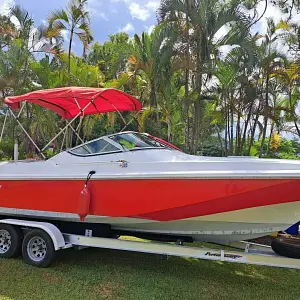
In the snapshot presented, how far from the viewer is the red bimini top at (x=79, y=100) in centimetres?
536

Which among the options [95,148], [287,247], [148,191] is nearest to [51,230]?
[95,148]

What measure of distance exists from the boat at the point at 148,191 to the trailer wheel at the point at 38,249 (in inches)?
12.2

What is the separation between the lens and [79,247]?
203 inches

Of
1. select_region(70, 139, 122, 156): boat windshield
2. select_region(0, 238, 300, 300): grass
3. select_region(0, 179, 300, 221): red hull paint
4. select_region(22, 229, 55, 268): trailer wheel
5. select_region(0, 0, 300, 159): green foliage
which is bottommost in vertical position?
select_region(0, 238, 300, 300): grass

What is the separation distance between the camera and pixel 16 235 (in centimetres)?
538

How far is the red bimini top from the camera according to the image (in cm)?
536

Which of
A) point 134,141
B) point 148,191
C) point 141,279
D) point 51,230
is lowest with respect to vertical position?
point 141,279

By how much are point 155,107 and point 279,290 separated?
7791mm

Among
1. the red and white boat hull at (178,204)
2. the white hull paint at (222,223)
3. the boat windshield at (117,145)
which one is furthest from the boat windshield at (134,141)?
the white hull paint at (222,223)

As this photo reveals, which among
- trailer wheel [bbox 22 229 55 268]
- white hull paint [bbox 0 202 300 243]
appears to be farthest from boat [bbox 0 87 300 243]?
trailer wheel [bbox 22 229 55 268]

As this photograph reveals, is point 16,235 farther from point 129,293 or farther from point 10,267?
point 129,293

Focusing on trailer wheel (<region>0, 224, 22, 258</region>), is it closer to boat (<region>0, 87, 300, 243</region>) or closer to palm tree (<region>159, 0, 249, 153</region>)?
boat (<region>0, 87, 300, 243</region>)

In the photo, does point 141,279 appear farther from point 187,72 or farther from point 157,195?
point 187,72

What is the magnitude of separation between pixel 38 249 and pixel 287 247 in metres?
3.31
